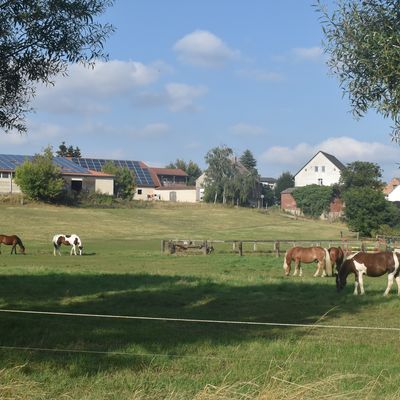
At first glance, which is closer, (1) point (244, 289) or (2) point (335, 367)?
(2) point (335, 367)

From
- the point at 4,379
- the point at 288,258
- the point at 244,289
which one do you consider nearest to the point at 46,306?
the point at 244,289

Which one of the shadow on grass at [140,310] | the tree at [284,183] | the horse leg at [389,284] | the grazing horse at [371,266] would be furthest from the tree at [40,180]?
the tree at [284,183]

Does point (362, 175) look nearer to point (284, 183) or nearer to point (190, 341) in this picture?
point (284, 183)

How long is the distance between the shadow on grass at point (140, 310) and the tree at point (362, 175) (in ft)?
258

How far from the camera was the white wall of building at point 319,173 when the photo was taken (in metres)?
125

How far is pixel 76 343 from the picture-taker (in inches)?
400

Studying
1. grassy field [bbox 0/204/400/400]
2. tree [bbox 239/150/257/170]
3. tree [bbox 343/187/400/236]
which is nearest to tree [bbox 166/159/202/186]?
tree [bbox 239/150/257/170]

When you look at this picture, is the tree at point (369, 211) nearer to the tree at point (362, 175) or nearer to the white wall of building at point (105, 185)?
the tree at point (362, 175)

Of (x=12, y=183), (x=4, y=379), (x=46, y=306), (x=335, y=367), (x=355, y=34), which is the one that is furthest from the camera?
(x=12, y=183)

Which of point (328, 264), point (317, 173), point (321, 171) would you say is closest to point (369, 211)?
point (328, 264)

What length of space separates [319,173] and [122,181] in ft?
140

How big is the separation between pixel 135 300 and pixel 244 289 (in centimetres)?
435

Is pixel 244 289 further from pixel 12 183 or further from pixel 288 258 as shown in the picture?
pixel 12 183

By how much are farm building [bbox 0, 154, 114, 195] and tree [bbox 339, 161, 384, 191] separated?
38929 mm
